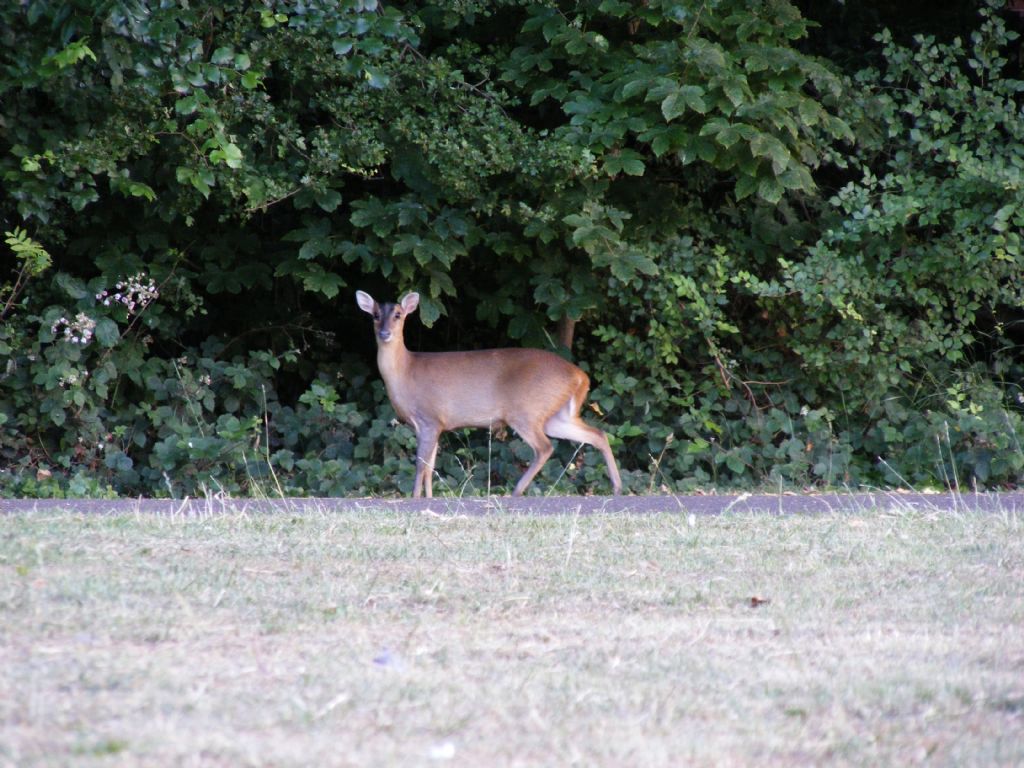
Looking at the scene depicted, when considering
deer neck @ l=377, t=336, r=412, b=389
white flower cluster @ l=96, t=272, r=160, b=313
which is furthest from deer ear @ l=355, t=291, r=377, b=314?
white flower cluster @ l=96, t=272, r=160, b=313

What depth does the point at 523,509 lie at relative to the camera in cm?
748

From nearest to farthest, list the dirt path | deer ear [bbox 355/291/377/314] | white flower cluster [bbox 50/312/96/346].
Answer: the dirt path
white flower cluster [bbox 50/312/96/346]
deer ear [bbox 355/291/377/314]

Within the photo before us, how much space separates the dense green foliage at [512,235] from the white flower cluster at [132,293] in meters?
0.03

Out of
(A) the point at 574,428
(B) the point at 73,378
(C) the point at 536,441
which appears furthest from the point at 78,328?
(A) the point at 574,428

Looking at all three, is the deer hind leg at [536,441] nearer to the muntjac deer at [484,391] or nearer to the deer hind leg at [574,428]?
the muntjac deer at [484,391]

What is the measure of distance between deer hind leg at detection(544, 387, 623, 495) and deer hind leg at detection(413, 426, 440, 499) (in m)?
0.91

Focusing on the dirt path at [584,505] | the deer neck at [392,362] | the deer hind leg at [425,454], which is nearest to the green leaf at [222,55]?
the dirt path at [584,505]

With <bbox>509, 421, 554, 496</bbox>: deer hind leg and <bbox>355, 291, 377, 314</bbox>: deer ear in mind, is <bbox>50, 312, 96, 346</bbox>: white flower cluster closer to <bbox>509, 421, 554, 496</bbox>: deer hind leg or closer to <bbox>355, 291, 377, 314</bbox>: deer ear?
<bbox>355, 291, 377, 314</bbox>: deer ear

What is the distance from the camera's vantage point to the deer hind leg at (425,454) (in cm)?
1085

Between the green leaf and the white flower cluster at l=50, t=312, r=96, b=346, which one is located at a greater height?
the green leaf

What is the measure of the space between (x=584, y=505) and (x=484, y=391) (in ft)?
12.2

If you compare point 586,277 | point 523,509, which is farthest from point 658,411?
point 523,509

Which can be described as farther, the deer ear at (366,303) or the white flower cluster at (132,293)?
the deer ear at (366,303)

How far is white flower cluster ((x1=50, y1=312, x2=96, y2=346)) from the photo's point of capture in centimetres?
1125
